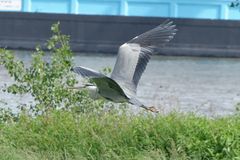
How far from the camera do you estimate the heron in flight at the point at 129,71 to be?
8259 millimetres

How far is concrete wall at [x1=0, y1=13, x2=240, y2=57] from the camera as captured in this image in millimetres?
26766

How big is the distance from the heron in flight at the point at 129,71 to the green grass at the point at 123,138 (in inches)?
7.8

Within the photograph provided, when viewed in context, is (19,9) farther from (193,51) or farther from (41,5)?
(193,51)

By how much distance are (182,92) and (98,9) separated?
13.5 meters

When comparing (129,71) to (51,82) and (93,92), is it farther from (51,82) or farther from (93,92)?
(51,82)

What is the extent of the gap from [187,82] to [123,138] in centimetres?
1145

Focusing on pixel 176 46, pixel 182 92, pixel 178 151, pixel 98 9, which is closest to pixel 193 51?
pixel 176 46

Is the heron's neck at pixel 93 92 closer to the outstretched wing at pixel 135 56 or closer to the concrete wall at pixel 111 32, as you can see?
the outstretched wing at pixel 135 56

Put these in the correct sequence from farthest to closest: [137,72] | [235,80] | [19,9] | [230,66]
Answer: [19,9] < [230,66] < [235,80] < [137,72]

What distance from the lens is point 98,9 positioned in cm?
3012

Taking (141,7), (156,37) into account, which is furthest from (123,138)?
(141,7)

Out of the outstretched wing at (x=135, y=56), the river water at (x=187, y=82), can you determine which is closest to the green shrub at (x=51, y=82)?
the outstretched wing at (x=135, y=56)

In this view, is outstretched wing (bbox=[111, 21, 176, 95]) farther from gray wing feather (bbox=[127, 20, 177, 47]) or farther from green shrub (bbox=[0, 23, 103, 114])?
green shrub (bbox=[0, 23, 103, 114])

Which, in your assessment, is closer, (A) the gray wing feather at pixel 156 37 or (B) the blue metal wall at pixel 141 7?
(A) the gray wing feather at pixel 156 37
